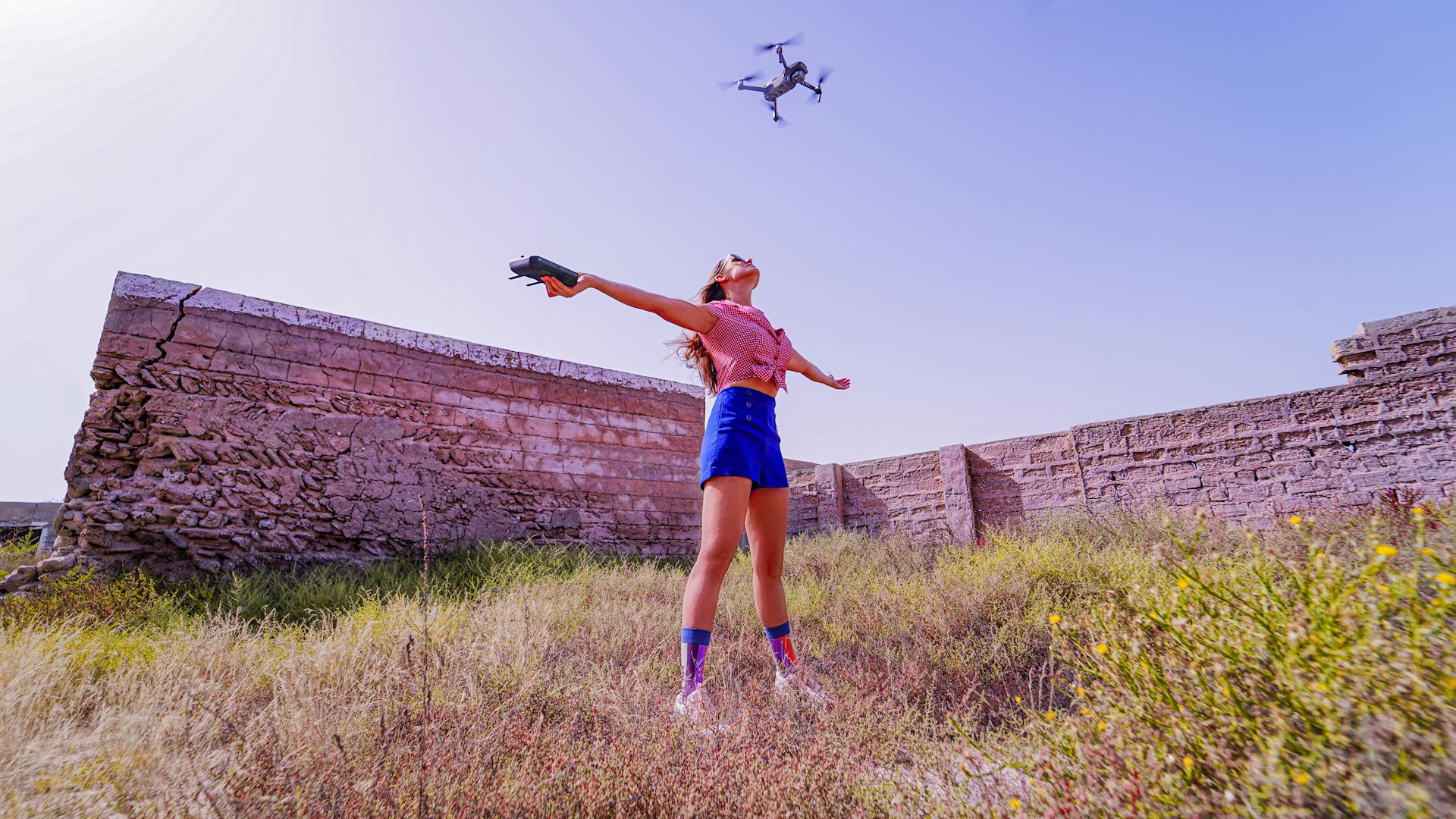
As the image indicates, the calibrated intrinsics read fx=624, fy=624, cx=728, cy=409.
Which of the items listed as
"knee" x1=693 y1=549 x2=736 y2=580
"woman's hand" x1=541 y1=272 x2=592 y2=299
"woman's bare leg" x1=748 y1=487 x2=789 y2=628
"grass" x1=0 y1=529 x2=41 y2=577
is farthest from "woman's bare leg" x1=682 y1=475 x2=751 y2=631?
"grass" x1=0 y1=529 x2=41 y2=577

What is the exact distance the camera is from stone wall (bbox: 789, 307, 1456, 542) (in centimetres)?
596

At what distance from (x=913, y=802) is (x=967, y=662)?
182 cm

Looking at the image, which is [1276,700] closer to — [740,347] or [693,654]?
[693,654]

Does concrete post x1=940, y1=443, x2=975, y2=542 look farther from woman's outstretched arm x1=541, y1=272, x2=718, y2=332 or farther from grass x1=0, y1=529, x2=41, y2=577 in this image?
grass x1=0, y1=529, x2=41, y2=577

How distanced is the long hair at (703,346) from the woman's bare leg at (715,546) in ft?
1.93

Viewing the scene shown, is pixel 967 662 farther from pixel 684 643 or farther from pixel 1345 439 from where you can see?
pixel 1345 439

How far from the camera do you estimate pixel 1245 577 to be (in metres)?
1.62

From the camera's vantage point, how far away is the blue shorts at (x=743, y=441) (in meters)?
2.57

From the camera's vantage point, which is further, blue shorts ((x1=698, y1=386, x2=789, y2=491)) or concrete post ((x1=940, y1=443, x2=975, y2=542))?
concrete post ((x1=940, y1=443, x2=975, y2=542))

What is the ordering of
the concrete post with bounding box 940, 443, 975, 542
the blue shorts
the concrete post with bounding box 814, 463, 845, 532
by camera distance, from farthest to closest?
the concrete post with bounding box 814, 463, 845, 532, the concrete post with bounding box 940, 443, 975, 542, the blue shorts

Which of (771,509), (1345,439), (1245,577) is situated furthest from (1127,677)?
(1345,439)

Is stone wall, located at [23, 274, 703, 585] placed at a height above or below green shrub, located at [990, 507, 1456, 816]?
above

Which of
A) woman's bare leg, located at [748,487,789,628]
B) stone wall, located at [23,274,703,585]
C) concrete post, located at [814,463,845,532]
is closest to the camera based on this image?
woman's bare leg, located at [748,487,789,628]

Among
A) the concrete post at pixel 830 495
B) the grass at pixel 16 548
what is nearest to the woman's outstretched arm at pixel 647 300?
the grass at pixel 16 548
